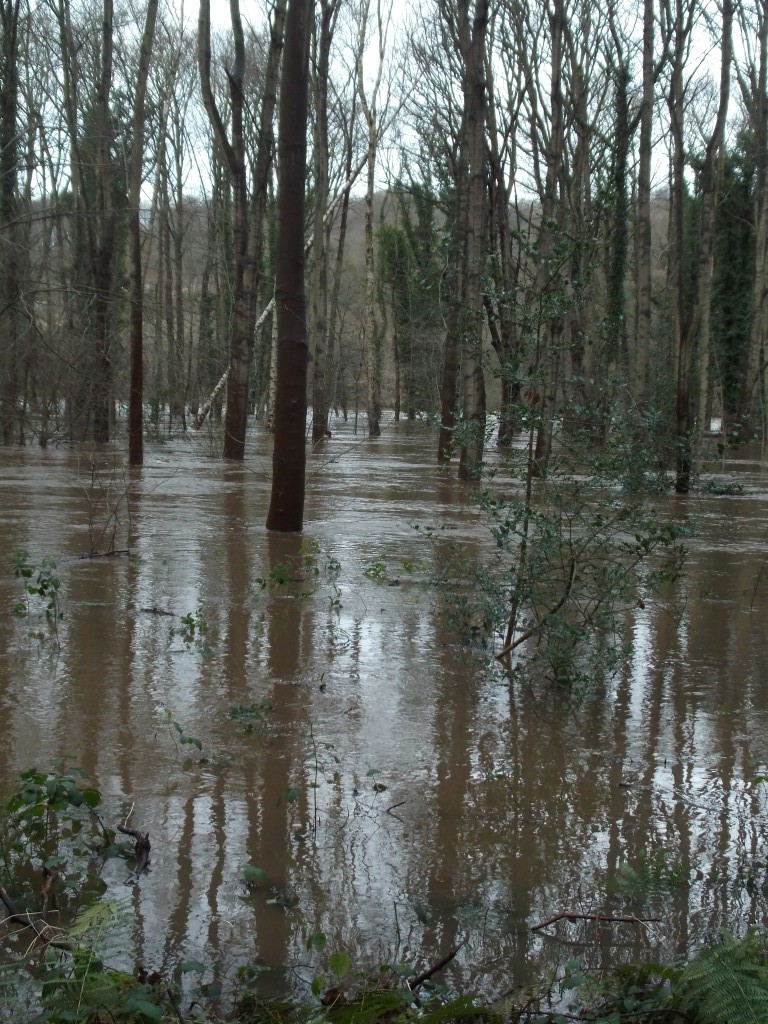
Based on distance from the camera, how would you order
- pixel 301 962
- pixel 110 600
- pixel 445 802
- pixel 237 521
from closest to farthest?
pixel 301 962 < pixel 445 802 < pixel 110 600 < pixel 237 521

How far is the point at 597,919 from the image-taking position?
324 centimetres

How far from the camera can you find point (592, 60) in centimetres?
2548

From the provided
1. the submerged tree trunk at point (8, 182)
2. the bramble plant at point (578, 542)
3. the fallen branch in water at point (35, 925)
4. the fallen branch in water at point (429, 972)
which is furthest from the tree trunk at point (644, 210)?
the fallen branch in water at point (35, 925)

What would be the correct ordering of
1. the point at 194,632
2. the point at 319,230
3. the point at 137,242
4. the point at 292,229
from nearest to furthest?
the point at 194,632 → the point at 292,229 → the point at 137,242 → the point at 319,230

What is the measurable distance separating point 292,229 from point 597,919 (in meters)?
7.75

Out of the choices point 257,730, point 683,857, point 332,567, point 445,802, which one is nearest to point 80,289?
point 332,567

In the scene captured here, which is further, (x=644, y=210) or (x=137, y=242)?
(x=644, y=210)

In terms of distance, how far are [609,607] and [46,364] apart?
1449 centimetres

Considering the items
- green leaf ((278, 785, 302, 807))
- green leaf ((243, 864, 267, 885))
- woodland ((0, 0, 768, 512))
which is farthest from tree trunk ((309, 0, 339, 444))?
green leaf ((243, 864, 267, 885))

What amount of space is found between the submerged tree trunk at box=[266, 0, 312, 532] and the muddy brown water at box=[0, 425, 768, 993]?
1866 millimetres

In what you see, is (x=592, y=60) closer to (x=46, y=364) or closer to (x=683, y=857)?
(x=46, y=364)

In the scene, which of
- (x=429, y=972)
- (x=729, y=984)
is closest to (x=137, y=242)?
(x=429, y=972)

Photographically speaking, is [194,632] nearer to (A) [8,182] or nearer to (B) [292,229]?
(B) [292,229]

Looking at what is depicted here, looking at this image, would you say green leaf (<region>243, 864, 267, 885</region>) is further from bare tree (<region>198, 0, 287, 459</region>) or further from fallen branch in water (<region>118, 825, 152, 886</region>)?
bare tree (<region>198, 0, 287, 459</region>)
